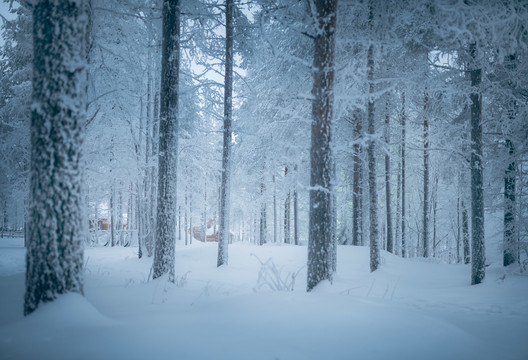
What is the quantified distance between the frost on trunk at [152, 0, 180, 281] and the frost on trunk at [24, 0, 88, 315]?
325 cm

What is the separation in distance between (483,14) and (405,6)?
204cm

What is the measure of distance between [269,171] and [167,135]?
9832 mm

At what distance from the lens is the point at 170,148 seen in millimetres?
6594

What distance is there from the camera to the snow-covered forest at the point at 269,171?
2.90 m

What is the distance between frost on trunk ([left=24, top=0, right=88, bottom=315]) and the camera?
306cm

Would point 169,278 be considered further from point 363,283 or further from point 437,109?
point 437,109

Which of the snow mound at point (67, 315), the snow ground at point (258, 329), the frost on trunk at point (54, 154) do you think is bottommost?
the snow ground at point (258, 329)

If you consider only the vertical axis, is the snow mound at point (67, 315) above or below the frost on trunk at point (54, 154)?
below

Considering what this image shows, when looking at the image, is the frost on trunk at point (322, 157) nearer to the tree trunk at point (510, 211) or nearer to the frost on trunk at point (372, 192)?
the frost on trunk at point (372, 192)

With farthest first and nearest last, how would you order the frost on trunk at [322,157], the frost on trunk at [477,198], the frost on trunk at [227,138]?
the frost on trunk at [227,138] → the frost on trunk at [477,198] → the frost on trunk at [322,157]

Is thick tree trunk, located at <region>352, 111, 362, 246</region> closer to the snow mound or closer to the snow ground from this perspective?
the snow ground

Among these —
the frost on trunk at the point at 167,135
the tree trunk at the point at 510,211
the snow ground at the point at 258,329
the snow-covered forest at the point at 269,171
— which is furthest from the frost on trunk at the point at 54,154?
the tree trunk at the point at 510,211

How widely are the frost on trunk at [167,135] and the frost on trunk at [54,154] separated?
3250mm

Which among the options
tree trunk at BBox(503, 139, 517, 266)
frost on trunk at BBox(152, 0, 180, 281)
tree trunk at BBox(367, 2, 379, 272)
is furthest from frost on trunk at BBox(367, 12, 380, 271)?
frost on trunk at BBox(152, 0, 180, 281)
